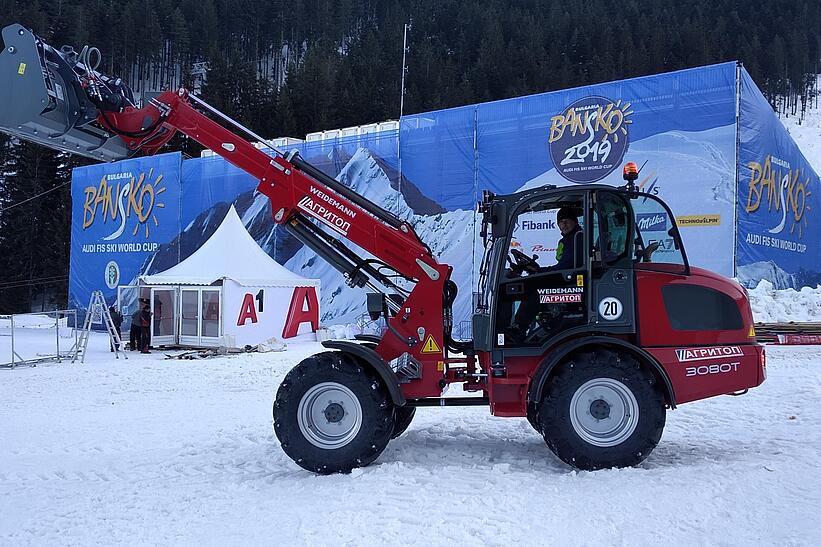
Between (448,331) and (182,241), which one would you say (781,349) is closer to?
(448,331)

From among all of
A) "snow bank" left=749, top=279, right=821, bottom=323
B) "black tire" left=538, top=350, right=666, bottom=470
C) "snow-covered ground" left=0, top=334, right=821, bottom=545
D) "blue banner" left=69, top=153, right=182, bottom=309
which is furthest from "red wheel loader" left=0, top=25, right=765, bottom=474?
"blue banner" left=69, top=153, right=182, bottom=309

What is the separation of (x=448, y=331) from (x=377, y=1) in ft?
297

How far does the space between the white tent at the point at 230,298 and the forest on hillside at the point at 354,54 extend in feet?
61.5

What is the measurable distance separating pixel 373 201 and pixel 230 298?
7.28 meters

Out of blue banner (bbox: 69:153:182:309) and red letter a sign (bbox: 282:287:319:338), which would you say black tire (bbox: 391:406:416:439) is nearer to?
red letter a sign (bbox: 282:287:319:338)

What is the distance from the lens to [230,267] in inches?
732

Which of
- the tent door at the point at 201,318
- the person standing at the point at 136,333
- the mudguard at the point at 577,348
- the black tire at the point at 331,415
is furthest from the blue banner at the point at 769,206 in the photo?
the person standing at the point at 136,333

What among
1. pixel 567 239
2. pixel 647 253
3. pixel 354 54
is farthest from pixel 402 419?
pixel 354 54

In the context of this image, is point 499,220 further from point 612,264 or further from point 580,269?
point 612,264

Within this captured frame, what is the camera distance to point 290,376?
18.3ft

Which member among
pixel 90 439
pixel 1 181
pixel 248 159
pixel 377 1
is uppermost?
pixel 377 1

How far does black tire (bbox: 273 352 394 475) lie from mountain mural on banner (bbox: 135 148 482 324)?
12.0 meters

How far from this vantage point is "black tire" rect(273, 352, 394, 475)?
5430 mm

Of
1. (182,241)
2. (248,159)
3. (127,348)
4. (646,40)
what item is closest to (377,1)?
(646,40)
